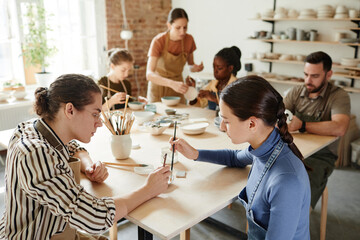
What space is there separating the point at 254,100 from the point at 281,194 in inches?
14.0

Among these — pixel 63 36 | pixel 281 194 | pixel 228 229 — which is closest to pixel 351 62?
pixel 228 229

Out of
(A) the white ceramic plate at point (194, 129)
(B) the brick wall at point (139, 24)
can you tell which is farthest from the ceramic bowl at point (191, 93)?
(B) the brick wall at point (139, 24)

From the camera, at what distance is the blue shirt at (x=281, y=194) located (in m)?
1.23

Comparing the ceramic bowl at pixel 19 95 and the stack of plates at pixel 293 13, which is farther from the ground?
the stack of plates at pixel 293 13

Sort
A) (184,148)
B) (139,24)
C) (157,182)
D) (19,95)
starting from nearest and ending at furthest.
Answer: (157,182)
(184,148)
(19,95)
(139,24)

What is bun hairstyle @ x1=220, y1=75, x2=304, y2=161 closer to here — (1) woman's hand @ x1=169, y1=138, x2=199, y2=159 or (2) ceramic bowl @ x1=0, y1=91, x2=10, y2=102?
(1) woman's hand @ x1=169, y1=138, x2=199, y2=159

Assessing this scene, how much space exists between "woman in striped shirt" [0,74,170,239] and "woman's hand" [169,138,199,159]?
0.35m

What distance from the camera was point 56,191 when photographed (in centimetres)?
114

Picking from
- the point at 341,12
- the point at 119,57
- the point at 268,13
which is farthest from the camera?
the point at 268,13

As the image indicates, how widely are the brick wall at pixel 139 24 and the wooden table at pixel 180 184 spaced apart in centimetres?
314

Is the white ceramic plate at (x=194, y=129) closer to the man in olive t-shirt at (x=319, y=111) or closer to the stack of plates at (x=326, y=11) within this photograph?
the man in olive t-shirt at (x=319, y=111)

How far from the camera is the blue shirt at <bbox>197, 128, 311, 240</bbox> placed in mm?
1230

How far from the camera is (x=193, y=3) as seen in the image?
18.7 feet

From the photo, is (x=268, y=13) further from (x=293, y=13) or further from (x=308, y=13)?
(x=308, y=13)
